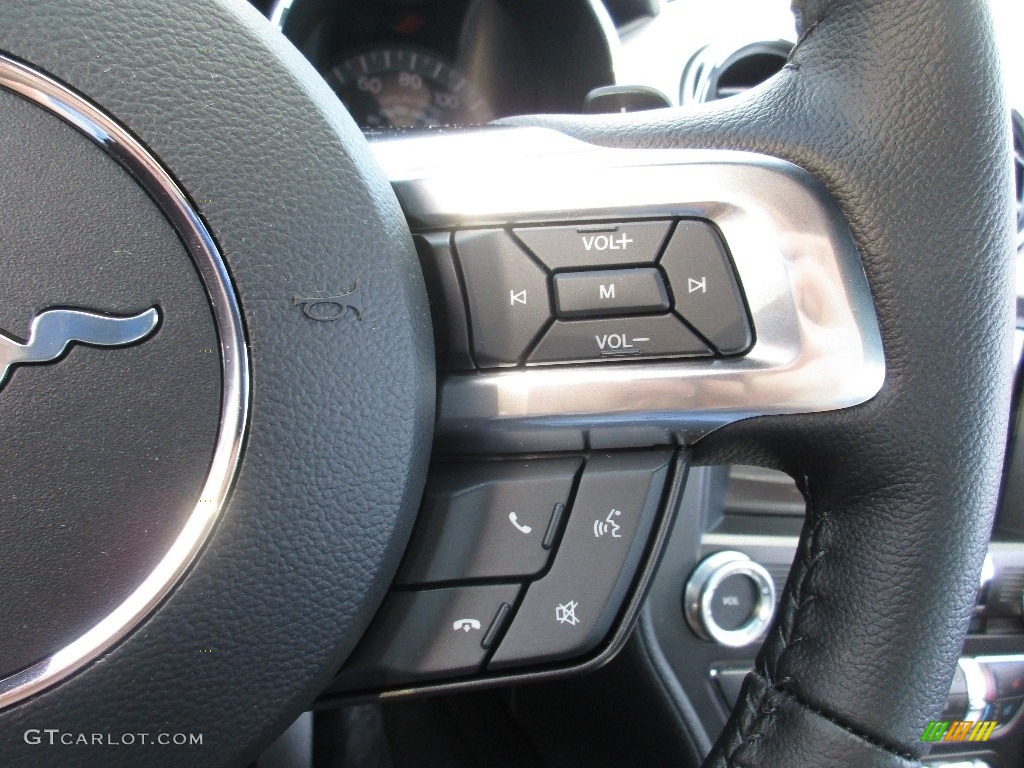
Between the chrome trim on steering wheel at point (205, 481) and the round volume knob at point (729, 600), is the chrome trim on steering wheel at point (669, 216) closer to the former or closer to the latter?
the chrome trim on steering wheel at point (205, 481)

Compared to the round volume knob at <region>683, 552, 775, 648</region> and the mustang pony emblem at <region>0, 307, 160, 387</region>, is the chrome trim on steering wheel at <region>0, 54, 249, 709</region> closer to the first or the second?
the mustang pony emblem at <region>0, 307, 160, 387</region>

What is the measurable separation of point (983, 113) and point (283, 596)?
0.57 meters

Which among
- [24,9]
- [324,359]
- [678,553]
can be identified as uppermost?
[24,9]

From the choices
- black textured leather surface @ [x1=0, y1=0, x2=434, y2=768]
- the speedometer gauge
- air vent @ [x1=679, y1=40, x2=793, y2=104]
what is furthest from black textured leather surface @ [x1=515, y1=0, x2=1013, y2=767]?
the speedometer gauge

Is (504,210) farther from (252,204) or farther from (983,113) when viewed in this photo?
(983,113)

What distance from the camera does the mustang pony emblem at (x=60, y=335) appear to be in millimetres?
550

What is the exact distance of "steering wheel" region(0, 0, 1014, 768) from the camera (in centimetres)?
55

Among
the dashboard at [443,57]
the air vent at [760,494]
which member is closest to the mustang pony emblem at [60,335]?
the air vent at [760,494]

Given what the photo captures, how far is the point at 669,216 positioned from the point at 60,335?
0.42 meters

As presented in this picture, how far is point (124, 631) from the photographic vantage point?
0.57m

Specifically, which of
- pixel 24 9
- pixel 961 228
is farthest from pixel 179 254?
pixel 961 228

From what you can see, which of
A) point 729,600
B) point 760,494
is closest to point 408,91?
point 760,494

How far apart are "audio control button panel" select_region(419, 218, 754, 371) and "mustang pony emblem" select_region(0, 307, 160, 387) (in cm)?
24

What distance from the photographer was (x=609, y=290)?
0.65 m
